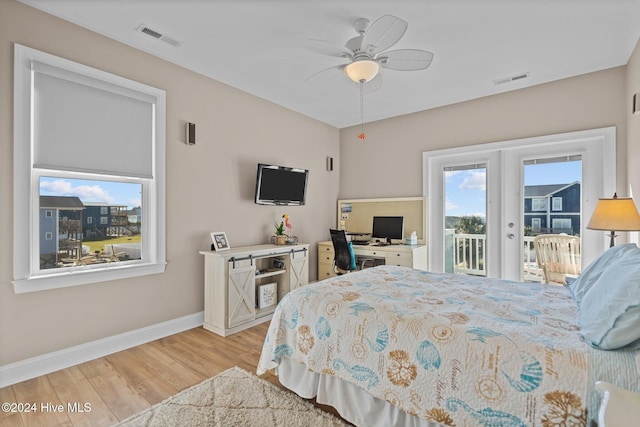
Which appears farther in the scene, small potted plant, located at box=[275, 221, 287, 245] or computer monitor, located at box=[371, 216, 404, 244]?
computer monitor, located at box=[371, 216, 404, 244]

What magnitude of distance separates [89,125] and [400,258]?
11.9 feet

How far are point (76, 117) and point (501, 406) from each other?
338 centimetres

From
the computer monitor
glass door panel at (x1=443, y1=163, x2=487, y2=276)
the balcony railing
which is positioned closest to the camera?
the balcony railing

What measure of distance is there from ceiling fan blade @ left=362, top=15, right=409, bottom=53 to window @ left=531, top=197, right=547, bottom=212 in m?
2.70

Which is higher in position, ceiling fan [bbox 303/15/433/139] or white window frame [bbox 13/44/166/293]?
ceiling fan [bbox 303/15/433/139]

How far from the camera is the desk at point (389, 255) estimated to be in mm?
4055

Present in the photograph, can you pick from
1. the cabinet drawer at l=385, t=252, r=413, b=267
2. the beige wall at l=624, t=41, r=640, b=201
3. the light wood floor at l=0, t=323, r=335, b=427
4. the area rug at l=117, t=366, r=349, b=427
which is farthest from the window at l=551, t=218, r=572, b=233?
the light wood floor at l=0, t=323, r=335, b=427

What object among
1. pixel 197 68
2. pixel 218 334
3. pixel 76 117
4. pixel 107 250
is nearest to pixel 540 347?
pixel 218 334

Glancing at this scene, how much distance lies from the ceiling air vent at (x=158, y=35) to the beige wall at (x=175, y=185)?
345mm

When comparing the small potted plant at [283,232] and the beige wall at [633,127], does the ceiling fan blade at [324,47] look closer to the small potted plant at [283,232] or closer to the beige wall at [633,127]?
the small potted plant at [283,232]

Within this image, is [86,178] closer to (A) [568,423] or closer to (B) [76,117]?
(B) [76,117]

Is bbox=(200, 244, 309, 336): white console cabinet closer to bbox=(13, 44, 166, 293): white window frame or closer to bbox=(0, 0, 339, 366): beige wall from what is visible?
bbox=(0, 0, 339, 366): beige wall

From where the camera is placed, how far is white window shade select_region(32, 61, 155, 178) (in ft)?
7.73

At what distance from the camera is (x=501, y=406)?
4.12 ft
